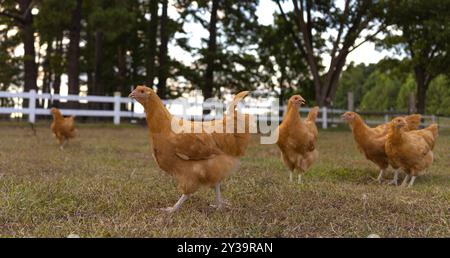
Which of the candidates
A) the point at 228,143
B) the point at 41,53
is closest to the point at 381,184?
the point at 228,143

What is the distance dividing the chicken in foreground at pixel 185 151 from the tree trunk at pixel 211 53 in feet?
64.8

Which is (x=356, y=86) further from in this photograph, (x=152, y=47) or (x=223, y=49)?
(x=152, y=47)

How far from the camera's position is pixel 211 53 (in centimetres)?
2317

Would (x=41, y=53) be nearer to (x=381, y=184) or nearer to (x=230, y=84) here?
(x=230, y=84)

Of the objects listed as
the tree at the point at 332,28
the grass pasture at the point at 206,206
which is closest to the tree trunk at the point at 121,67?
the tree at the point at 332,28

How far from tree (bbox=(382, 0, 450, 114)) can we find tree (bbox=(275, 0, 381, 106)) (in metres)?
1.07

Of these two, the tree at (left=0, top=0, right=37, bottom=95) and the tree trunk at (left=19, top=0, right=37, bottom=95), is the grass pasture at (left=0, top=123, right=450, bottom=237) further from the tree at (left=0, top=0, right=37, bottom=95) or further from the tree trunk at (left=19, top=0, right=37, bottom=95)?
the tree trunk at (left=19, top=0, right=37, bottom=95)

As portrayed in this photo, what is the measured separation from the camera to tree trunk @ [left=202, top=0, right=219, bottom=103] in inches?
904

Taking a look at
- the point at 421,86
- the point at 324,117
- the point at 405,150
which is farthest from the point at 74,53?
the point at 421,86

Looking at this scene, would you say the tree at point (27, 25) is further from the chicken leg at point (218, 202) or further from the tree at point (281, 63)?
the chicken leg at point (218, 202)

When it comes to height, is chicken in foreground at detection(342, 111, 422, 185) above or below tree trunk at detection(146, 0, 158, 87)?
below

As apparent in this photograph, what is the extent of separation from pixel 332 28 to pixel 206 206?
66.2 ft

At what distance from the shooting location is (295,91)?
3053cm

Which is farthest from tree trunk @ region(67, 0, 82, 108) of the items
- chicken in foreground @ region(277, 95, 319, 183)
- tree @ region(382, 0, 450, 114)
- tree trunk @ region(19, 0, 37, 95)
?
chicken in foreground @ region(277, 95, 319, 183)
